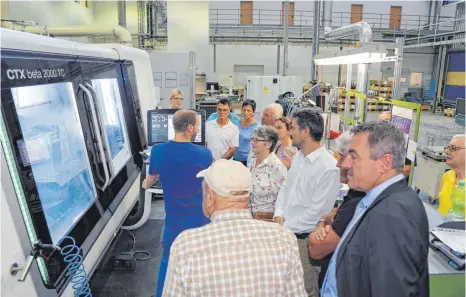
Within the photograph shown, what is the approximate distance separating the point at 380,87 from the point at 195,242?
16.6 meters

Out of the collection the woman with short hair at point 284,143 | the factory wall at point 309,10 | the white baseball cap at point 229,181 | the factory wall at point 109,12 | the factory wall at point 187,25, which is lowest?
the woman with short hair at point 284,143

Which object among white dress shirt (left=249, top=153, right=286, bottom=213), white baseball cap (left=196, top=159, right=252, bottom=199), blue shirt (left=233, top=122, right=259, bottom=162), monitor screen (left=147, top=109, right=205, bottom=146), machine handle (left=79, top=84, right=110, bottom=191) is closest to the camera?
white baseball cap (left=196, top=159, right=252, bottom=199)

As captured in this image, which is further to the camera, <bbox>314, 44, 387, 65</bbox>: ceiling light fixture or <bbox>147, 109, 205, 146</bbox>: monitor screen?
<bbox>147, 109, 205, 146</bbox>: monitor screen

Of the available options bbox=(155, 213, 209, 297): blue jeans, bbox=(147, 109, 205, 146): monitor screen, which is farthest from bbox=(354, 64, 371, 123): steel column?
bbox=(155, 213, 209, 297): blue jeans

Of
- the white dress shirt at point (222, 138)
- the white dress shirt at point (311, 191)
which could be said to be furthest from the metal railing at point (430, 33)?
the white dress shirt at point (311, 191)

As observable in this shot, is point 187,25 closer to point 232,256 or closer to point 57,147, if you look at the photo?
point 57,147

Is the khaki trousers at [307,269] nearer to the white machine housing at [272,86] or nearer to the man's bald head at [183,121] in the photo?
the man's bald head at [183,121]

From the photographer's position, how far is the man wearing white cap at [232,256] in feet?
3.76

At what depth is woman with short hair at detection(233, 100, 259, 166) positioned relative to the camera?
4.13 m

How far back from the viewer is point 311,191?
88.4 inches

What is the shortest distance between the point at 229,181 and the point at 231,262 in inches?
10.7

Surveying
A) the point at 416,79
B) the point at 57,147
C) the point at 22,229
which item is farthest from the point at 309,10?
the point at 22,229

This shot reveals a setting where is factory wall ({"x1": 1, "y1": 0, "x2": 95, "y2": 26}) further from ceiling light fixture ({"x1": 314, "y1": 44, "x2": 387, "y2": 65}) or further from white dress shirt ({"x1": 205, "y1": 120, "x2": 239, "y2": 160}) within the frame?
ceiling light fixture ({"x1": 314, "y1": 44, "x2": 387, "y2": 65})

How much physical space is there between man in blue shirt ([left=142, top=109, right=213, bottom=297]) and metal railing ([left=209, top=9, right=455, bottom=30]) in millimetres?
15853
